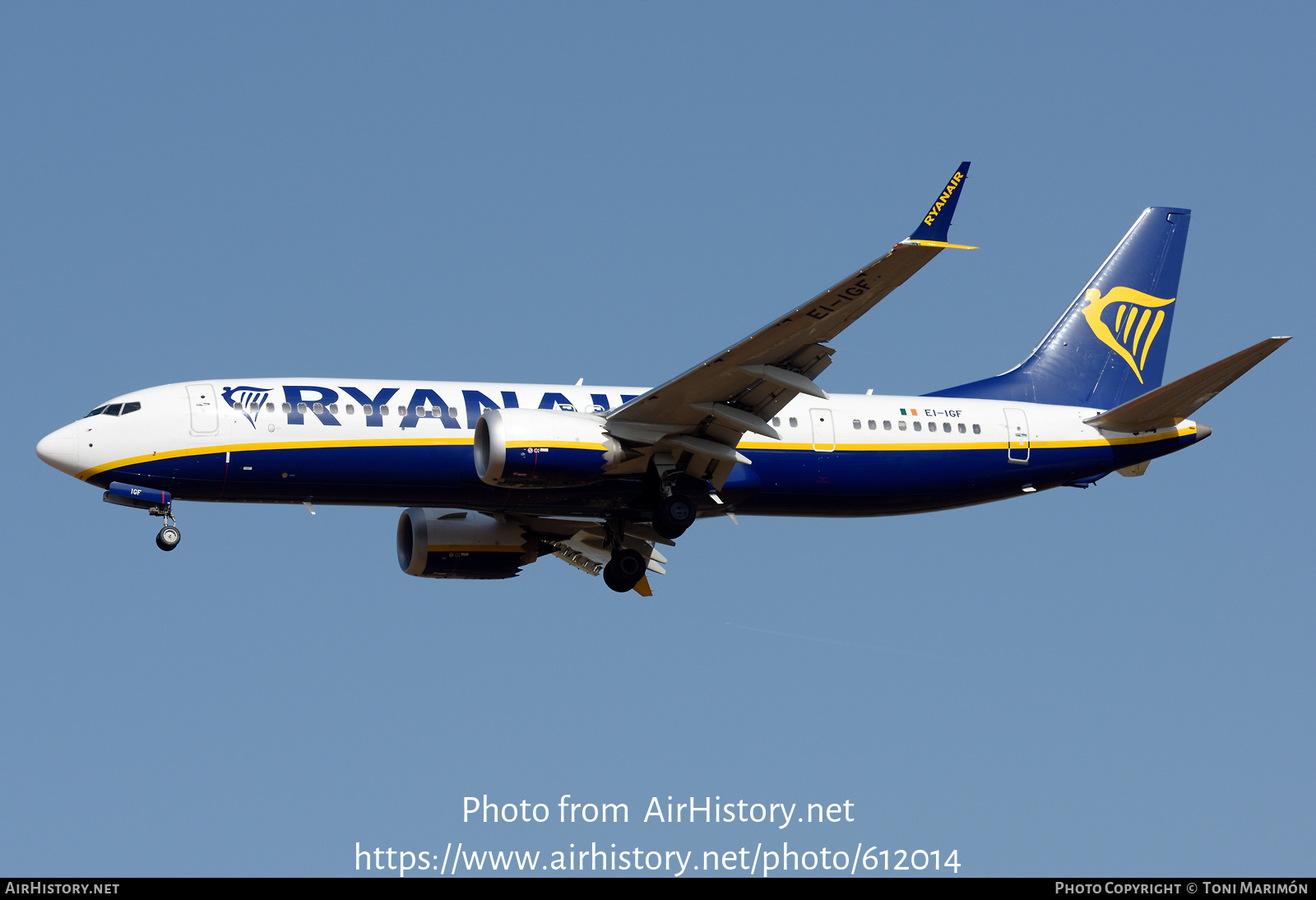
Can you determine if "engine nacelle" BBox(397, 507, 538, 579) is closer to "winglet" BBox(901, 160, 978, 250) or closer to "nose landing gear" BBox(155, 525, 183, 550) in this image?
"nose landing gear" BBox(155, 525, 183, 550)

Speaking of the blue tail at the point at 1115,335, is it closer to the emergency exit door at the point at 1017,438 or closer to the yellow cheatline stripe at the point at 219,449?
the emergency exit door at the point at 1017,438

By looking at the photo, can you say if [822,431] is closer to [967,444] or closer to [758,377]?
[967,444]

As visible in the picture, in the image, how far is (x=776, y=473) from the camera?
3528cm

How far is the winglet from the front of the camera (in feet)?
89.6

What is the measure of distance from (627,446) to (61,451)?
10.7 meters

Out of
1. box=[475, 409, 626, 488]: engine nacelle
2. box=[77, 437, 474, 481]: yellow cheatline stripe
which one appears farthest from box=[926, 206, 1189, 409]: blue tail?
box=[77, 437, 474, 481]: yellow cheatline stripe

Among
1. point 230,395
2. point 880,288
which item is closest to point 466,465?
point 230,395

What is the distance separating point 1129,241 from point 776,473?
12.8 meters

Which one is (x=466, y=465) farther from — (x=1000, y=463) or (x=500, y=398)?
(x=1000, y=463)

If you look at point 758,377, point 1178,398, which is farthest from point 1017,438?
point 758,377

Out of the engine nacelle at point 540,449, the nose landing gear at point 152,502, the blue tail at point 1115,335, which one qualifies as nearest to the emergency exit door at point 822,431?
the blue tail at point 1115,335

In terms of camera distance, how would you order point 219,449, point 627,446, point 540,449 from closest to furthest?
point 540,449 < point 219,449 < point 627,446

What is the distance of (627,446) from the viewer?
33625mm

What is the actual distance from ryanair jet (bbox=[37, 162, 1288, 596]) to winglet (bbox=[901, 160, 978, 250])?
1.04 feet
